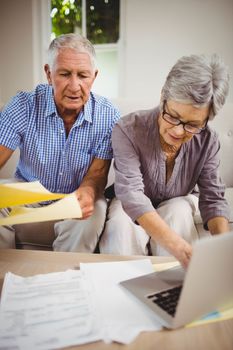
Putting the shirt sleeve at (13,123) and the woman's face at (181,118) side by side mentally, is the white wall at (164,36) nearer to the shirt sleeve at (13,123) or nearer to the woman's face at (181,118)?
the shirt sleeve at (13,123)

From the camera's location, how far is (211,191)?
1.24 metres

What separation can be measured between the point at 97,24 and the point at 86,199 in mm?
2775

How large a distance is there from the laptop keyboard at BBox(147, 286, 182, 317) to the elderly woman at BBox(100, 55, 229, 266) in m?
0.15

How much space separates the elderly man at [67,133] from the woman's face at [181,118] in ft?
1.38

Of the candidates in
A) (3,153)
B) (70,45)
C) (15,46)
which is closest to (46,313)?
(3,153)

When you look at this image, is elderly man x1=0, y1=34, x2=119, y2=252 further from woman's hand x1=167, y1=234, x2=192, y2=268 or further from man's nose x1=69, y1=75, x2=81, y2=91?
woman's hand x1=167, y1=234, x2=192, y2=268

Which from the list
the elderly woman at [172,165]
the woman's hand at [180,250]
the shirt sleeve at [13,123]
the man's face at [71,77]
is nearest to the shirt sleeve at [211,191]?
the elderly woman at [172,165]

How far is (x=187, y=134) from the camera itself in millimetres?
1120

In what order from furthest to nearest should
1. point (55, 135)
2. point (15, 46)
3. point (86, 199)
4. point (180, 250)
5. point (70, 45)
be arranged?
point (15, 46), point (55, 135), point (70, 45), point (86, 199), point (180, 250)

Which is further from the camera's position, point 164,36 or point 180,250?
point 164,36

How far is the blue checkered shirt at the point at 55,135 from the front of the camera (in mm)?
1478

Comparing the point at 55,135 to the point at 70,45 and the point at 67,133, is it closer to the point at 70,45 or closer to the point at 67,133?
the point at 67,133

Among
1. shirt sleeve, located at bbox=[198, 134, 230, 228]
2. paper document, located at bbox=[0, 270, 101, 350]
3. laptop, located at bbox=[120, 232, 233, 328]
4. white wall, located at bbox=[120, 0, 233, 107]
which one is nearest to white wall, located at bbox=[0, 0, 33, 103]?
white wall, located at bbox=[120, 0, 233, 107]

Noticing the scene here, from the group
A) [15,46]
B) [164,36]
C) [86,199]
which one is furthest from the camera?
[15,46]
